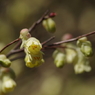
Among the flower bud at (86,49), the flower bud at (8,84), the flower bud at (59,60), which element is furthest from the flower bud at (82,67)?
the flower bud at (8,84)

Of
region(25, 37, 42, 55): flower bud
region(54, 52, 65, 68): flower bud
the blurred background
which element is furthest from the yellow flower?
the blurred background

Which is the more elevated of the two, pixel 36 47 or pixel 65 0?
pixel 65 0

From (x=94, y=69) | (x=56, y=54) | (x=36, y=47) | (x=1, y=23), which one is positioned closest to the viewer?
(x=36, y=47)

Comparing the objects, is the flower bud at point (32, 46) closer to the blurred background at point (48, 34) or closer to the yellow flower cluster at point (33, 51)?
the yellow flower cluster at point (33, 51)

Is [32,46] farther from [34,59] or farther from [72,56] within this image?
[72,56]

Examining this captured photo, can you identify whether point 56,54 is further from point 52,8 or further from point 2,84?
point 52,8

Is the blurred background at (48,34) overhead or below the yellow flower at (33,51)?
overhead

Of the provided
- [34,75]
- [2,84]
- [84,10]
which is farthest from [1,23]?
[2,84]

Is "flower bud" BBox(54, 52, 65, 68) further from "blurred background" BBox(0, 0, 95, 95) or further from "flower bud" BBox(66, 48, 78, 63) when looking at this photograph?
"blurred background" BBox(0, 0, 95, 95)
